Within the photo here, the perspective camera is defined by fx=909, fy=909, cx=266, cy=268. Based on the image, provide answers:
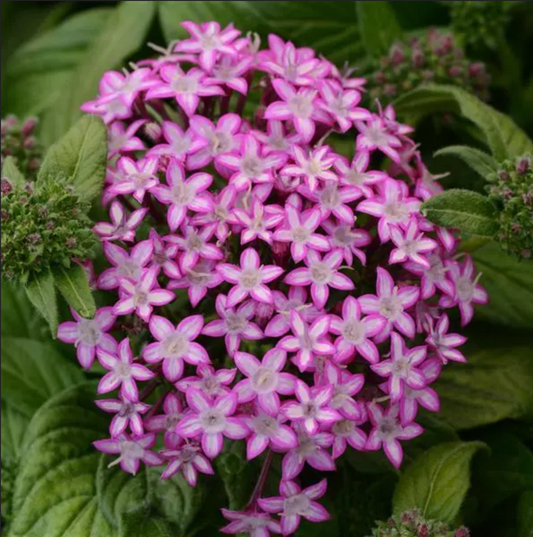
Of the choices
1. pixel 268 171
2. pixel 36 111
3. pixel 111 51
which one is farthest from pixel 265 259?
pixel 36 111

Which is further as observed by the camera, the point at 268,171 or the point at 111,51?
the point at 111,51

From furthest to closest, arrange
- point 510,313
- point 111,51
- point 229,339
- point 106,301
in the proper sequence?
point 111,51 → point 510,313 → point 106,301 → point 229,339

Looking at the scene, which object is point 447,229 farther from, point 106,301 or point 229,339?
point 106,301

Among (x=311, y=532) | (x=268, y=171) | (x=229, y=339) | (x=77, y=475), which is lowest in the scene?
(x=311, y=532)

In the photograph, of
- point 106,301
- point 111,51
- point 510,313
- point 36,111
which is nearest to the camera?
point 106,301

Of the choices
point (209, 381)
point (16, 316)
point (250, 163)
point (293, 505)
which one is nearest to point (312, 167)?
point (250, 163)

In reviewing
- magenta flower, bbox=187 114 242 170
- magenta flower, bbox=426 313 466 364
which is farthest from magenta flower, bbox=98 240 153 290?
magenta flower, bbox=426 313 466 364

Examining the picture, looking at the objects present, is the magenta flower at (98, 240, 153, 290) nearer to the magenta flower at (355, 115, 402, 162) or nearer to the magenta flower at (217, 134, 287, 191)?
the magenta flower at (217, 134, 287, 191)

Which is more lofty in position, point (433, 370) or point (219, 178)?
point (219, 178)
